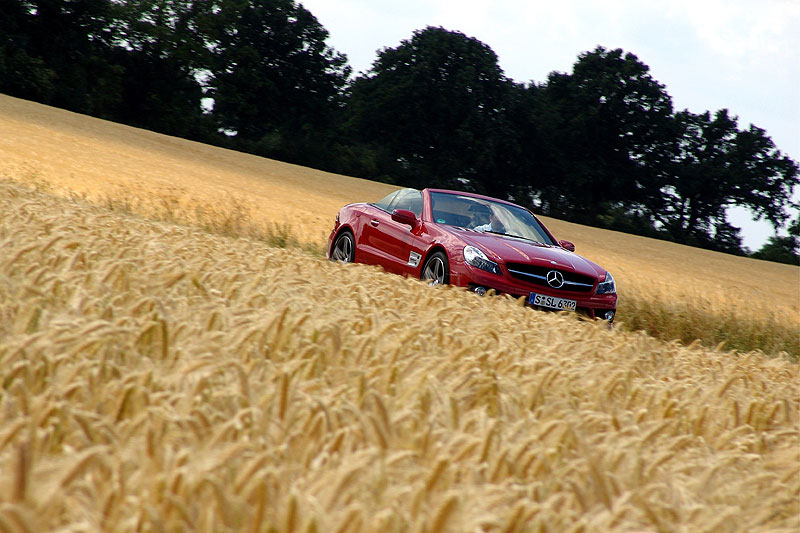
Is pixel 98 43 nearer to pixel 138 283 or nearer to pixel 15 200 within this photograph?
pixel 15 200

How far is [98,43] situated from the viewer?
57.7 m

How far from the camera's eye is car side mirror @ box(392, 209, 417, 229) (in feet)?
37.4

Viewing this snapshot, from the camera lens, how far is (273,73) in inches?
2527

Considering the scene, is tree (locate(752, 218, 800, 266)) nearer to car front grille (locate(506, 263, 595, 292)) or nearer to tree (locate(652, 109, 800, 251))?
tree (locate(652, 109, 800, 251))

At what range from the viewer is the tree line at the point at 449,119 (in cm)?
5797

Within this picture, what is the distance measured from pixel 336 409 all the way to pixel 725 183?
61.6m

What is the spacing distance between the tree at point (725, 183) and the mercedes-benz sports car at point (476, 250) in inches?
1923

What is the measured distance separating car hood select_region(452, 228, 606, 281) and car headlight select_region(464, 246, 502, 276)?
73mm

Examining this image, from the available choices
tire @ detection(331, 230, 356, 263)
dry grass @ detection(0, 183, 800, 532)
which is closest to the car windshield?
tire @ detection(331, 230, 356, 263)

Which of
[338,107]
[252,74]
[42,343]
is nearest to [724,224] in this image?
[338,107]

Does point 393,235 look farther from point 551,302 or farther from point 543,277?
point 551,302

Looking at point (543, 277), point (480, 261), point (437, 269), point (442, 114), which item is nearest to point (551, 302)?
point (543, 277)

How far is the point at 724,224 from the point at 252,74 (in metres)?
34.6

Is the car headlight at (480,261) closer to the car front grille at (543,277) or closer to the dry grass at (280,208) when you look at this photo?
the car front grille at (543,277)
